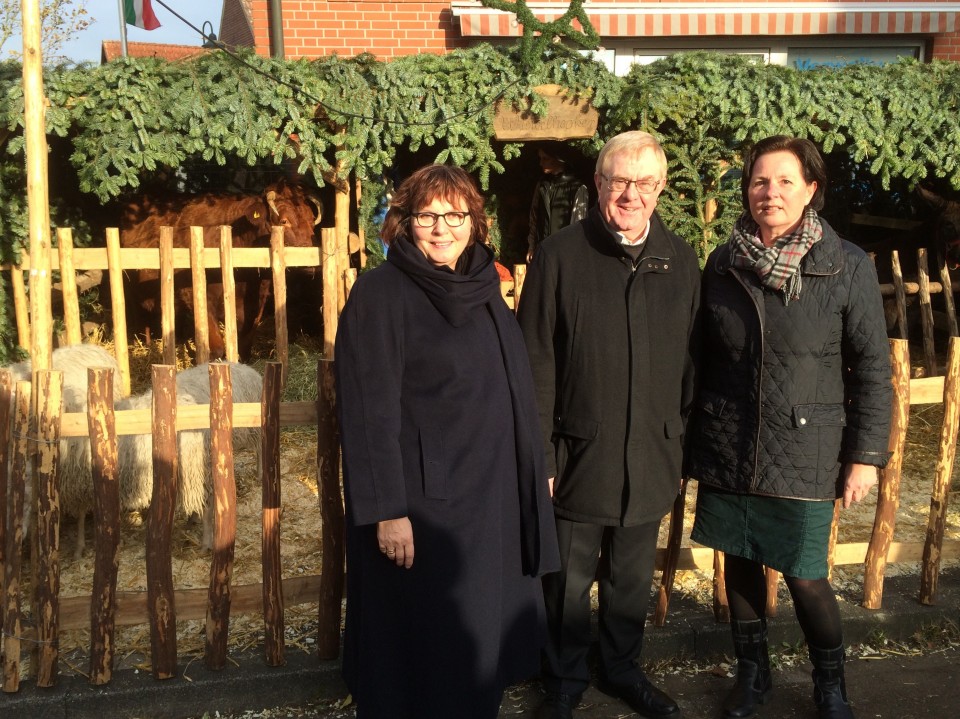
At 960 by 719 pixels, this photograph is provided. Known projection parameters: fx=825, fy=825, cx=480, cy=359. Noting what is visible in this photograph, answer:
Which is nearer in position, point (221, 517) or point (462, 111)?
point (221, 517)

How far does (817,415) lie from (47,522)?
113 inches

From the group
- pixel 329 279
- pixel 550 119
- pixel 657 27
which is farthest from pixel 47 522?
pixel 657 27

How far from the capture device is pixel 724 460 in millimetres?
2971

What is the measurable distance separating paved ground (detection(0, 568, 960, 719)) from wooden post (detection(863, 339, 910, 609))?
14 centimetres

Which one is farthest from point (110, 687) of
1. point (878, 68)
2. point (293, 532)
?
point (878, 68)

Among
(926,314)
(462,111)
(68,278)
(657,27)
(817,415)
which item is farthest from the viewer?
(657,27)

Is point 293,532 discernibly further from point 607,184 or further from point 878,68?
point 878,68

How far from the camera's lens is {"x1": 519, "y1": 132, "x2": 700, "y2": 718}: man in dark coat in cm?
283

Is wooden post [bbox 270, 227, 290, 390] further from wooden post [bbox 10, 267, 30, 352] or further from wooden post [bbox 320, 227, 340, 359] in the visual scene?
wooden post [bbox 10, 267, 30, 352]

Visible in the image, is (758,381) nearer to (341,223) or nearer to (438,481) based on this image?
(438,481)

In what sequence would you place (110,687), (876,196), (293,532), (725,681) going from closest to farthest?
(110,687)
(725,681)
(293,532)
(876,196)

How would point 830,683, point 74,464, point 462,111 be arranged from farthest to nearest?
point 462,111 < point 74,464 < point 830,683

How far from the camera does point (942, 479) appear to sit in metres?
3.77

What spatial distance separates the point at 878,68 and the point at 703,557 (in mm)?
5585
